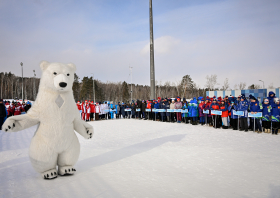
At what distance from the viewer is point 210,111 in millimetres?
11219

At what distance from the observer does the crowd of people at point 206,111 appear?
8930 millimetres

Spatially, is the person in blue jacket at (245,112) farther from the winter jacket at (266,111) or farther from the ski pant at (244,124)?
the winter jacket at (266,111)

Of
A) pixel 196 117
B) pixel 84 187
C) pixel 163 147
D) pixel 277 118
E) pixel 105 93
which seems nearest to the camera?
pixel 84 187

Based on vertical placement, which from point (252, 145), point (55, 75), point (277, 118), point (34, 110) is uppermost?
point (55, 75)

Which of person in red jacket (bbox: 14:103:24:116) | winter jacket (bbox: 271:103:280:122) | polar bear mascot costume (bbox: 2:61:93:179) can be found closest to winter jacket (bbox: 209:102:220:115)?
winter jacket (bbox: 271:103:280:122)

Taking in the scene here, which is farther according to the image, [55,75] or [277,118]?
[277,118]

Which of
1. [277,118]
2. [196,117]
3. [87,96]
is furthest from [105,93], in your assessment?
[277,118]

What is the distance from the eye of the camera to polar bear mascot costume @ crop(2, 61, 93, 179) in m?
3.63

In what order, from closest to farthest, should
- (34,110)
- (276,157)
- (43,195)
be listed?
1. (43,195)
2. (34,110)
3. (276,157)

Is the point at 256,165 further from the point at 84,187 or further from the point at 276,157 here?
the point at 84,187

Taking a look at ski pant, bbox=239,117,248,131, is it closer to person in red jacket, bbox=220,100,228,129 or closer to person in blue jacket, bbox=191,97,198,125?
person in red jacket, bbox=220,100,228,129

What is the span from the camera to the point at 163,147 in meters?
6.27

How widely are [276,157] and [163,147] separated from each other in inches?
115

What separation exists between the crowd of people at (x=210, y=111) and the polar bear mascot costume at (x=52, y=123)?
827cm
